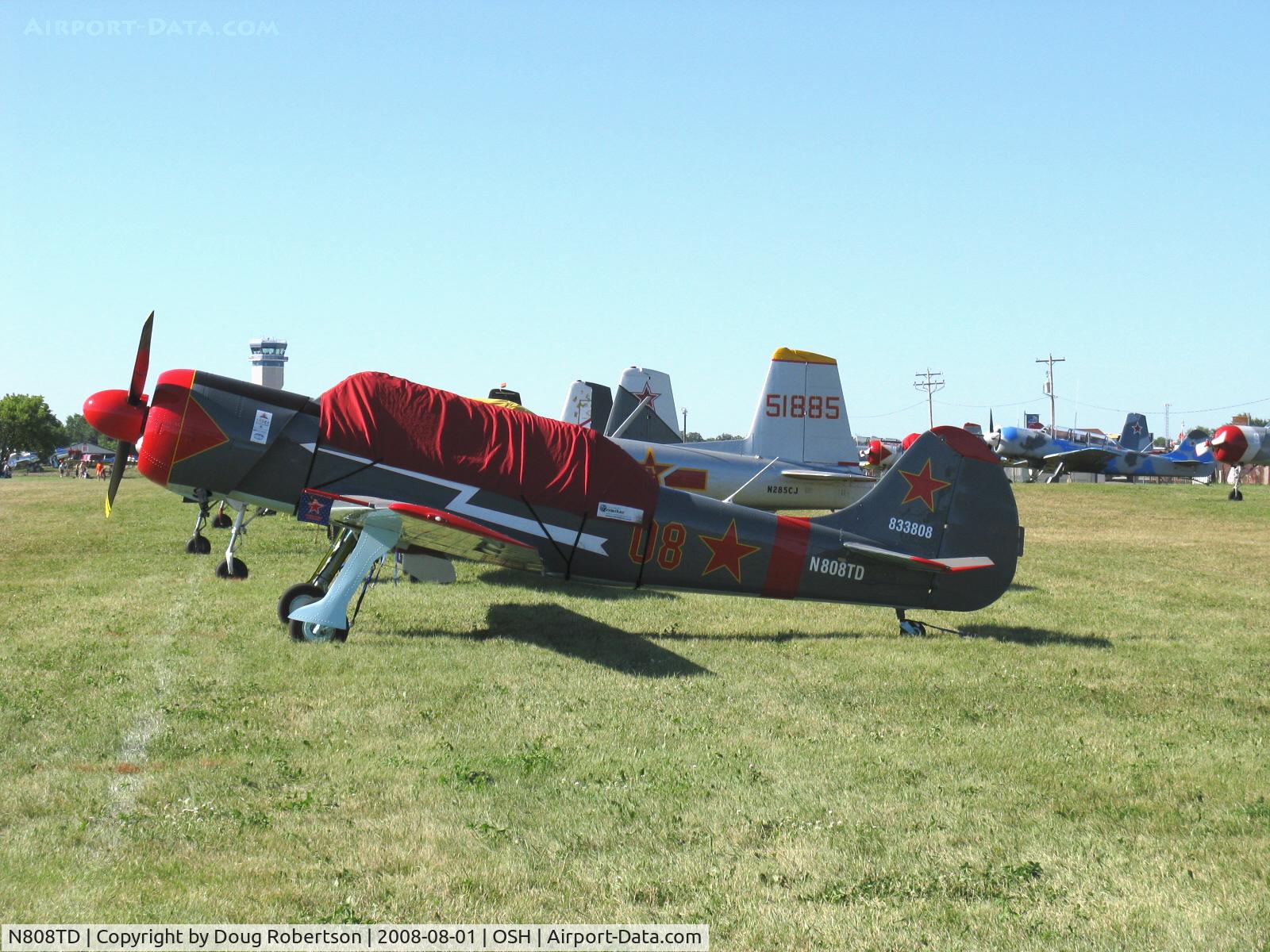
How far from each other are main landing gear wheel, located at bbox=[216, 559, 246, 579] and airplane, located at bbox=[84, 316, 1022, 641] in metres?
3.56

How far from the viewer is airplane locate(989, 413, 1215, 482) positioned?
178ft

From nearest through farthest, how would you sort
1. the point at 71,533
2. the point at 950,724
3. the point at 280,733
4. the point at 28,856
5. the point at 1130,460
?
1. the point at 28,856
2. the point at 280,733
3. the point at 950,724
4. the point at 71,533
5. the point at 1130,460

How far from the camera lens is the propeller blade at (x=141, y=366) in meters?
10.5

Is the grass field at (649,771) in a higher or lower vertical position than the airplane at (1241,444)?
lower

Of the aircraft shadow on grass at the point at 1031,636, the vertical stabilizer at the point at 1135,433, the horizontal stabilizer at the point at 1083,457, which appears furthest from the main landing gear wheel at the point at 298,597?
the vertical stabilizer at the point at 1135,433

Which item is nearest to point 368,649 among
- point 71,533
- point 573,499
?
point 573,499

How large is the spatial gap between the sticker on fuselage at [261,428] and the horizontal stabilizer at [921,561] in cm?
621

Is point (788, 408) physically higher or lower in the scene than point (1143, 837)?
higher

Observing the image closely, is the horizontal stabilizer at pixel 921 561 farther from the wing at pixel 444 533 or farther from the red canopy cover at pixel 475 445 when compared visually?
the wing at pixel 444 533

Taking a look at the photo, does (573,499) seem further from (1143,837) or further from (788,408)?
(788,408)

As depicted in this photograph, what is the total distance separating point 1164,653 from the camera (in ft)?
35.3

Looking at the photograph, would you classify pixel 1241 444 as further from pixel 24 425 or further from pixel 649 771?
pixel 24 425

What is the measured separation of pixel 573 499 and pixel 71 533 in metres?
15.8

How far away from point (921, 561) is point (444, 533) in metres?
5.11
